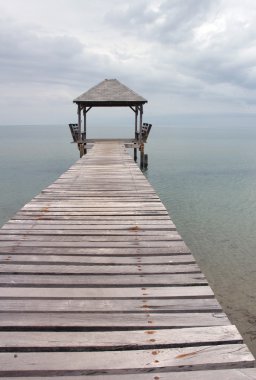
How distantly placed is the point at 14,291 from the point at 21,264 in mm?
725

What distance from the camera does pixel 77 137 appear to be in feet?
86.2

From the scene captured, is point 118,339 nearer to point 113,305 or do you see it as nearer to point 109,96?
point 113,305

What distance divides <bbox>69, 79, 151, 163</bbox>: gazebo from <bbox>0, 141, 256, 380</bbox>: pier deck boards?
19.6 m

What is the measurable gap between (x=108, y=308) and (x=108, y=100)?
72.9 feet

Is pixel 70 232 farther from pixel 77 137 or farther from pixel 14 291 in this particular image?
pixel 77 137

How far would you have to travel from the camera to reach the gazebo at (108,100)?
2475cm

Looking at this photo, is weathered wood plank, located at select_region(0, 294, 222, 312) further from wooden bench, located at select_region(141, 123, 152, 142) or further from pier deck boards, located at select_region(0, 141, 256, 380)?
wooden bench, located at select_region(141, 123, 152, 142)

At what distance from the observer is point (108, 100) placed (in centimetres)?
2444

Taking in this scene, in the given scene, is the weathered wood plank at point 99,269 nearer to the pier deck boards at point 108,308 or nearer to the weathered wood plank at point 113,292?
the pier deck boards at point 108,308

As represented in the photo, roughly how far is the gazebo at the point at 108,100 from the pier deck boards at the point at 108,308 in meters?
19.6

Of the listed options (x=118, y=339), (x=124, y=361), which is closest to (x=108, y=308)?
(x=118, y=339)

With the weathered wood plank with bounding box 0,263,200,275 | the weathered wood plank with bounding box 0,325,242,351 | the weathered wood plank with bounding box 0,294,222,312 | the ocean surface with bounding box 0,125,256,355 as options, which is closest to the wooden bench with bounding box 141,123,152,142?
the ocean surface with bounding box 0,125,256,355

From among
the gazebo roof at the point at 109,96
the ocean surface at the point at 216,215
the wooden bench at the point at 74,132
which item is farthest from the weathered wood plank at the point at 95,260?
the wooden bench at the point at 74,132

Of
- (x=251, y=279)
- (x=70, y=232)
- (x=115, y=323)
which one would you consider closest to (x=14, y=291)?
(x=115, y=323)
